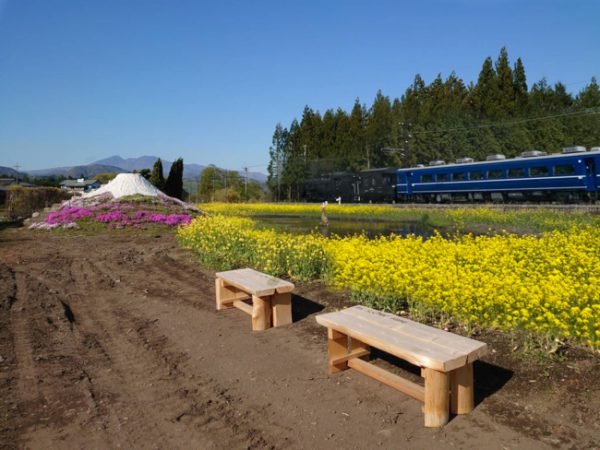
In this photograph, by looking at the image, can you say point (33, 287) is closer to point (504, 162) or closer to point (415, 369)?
point (415, 369)

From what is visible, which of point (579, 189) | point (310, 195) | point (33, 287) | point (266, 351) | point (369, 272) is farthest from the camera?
point (310, 195)

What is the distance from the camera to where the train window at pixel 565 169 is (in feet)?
67.9

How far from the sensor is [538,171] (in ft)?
73.0

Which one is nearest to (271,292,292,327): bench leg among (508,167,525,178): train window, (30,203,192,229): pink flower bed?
(30,203,192,229): pink flower bed

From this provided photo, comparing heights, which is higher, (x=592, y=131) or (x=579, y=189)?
(x=592, y=131)

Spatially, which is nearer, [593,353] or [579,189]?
[593,353]

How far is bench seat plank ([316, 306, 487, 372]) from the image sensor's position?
302 centimetres

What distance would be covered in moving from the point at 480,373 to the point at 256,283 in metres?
2.73

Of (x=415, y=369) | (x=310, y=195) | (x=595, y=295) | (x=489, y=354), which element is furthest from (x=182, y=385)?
(x=310, y=195)

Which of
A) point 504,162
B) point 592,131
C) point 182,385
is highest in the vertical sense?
point 592,131

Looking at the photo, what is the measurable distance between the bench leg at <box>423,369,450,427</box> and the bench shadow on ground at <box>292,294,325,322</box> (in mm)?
2684

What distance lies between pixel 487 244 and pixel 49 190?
29121 millimetres

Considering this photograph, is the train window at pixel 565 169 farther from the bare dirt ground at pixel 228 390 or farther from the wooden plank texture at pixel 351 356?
the wooden plank texture at pixel 351 356

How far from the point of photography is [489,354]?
13.4 feet
